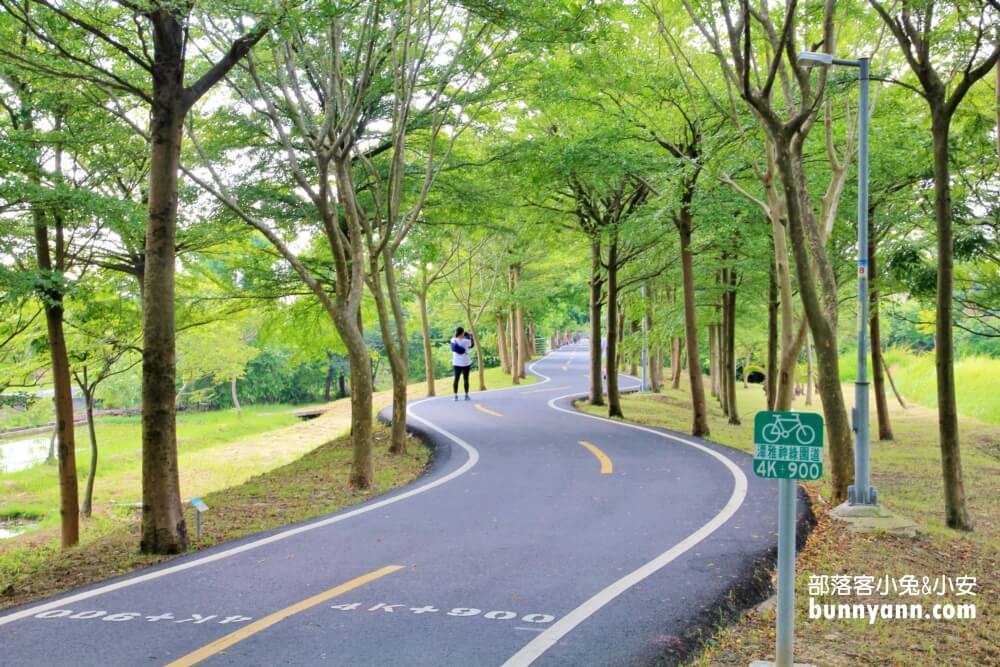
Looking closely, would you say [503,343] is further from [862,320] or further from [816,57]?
[816,57]

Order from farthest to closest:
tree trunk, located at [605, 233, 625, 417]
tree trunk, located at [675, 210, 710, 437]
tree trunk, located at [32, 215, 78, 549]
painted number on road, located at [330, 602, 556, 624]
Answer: tree trunk, located at [605, 233, 625, 417] < tree trunk, located at [675, 210, 710, 437] < tree trunk, located at [32, 215, 78, 549] < painted number on road, located at [330, 602, 556, 624]

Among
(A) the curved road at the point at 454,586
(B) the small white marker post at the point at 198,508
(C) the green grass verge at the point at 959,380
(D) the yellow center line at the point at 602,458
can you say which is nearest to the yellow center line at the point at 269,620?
(A) the curved road at the point at 454,586

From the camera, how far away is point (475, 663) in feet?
14.9

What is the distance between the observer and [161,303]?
8.02 m

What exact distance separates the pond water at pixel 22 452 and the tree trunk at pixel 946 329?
33417mm

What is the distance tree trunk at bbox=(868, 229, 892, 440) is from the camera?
1783cm

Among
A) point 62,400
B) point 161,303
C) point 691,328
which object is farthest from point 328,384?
point 161,303

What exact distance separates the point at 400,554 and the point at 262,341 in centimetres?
1260

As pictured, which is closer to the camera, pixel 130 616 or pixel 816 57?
pixel 130 616

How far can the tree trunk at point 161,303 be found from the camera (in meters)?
7.99

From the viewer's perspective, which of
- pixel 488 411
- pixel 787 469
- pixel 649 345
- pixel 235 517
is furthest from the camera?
pixel 649 345

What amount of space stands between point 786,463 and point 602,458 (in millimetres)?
9006

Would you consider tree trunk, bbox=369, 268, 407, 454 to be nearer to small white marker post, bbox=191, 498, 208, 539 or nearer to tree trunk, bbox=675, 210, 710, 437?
small white marker post, bbox=191, 498, 208, 539

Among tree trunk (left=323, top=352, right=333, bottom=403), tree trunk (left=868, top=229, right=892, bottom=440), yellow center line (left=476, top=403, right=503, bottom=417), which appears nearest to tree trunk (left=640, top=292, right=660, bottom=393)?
yellow center line (left=476, top=403, right=503, bottom=417)
